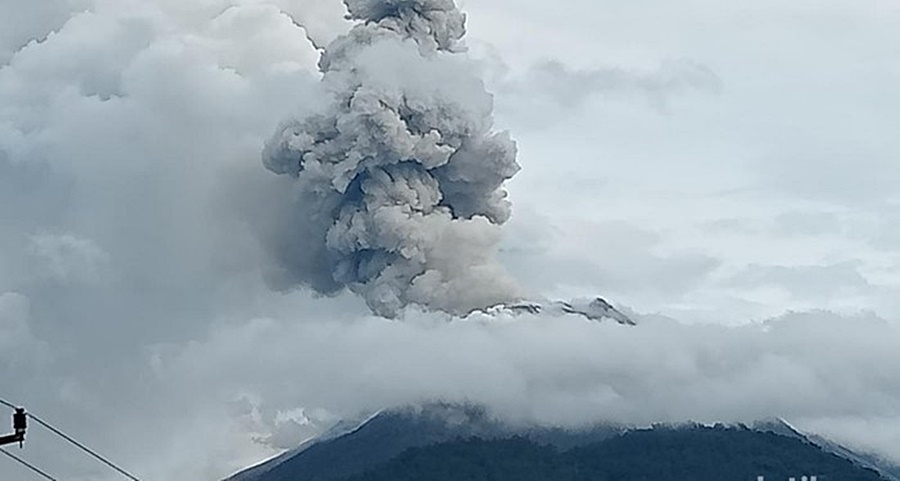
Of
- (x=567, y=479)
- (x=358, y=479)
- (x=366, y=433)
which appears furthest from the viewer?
(x=366, y=433)

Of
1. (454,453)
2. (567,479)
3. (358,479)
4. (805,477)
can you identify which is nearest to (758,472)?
(805,477)

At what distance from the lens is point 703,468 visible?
629ft

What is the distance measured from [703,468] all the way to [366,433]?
135ft

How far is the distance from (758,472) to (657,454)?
1317cm

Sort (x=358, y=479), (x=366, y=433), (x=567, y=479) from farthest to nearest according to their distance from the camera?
(x=366, y=433), (x=567, y=479), (x=358, y=479)

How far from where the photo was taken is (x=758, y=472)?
189 meters

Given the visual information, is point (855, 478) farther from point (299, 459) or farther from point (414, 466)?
point (299, 459)

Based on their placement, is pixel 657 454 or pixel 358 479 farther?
pixel 657 454

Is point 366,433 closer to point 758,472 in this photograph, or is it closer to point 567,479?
point 567,479

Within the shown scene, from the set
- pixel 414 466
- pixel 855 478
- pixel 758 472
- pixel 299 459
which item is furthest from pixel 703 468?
pixel 299 459

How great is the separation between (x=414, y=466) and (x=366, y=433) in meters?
20.2

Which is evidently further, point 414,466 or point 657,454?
point 657,454

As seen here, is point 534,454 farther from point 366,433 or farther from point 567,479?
point 366,433

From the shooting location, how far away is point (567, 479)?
185125 millimetres
